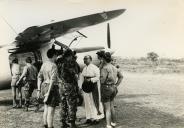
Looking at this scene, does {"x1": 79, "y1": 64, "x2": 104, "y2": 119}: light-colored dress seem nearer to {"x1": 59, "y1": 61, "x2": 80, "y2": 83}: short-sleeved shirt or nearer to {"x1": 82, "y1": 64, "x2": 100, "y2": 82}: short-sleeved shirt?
{"x1": 82, "y1": 64, "x2": 100, "y2": 82}: short-sleeved shirt

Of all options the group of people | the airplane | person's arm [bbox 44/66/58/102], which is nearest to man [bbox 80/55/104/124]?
the group of people

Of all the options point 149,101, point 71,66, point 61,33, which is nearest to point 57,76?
point 71,66

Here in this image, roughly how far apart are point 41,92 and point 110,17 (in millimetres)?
4453

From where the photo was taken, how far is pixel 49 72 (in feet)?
21.6

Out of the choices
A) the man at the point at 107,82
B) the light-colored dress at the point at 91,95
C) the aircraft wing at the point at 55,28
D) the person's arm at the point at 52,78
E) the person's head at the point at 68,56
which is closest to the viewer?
the person's arm at the point at 52,78

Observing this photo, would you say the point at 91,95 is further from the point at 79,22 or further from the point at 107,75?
the point at 79,22

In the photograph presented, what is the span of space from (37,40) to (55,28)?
2.63 ft

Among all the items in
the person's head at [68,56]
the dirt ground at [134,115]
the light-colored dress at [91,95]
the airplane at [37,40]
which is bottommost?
the dirt ground at [134,115]

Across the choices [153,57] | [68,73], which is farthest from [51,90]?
[153,57]

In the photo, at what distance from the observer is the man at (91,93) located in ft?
22.4

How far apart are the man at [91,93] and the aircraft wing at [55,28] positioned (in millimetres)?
2456

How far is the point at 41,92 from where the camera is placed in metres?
6.52

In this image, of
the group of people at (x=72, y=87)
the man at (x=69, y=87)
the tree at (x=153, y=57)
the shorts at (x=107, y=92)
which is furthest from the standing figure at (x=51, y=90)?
the tree at (x=153, y=57)

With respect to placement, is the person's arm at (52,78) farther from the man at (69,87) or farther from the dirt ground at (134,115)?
the dirt ground at (134,115)
